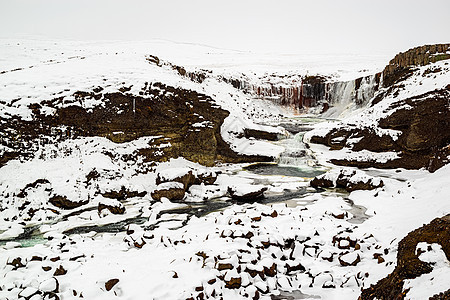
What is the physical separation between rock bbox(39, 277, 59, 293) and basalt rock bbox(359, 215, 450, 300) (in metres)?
5.41

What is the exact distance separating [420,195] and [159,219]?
27.5ft

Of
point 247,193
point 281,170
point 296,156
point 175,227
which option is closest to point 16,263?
point 175,227

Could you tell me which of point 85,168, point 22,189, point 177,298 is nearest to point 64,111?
point 85,168

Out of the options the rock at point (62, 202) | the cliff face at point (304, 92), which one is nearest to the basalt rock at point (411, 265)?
the rock at point (62, 202)

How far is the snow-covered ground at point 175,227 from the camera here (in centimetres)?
493

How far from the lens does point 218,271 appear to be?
16.8 feet

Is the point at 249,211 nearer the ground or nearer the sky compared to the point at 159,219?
nearer the sky

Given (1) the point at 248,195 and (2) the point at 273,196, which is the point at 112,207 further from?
(2) the point at 273,196

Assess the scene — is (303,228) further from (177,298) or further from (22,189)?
(22,189)

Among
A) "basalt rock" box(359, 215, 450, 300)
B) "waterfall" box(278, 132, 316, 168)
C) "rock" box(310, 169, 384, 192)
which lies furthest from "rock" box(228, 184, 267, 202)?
"basalt rock" box(359, 215, 450, 300)

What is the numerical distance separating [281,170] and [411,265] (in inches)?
499

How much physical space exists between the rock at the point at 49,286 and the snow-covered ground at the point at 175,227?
0.08 ft

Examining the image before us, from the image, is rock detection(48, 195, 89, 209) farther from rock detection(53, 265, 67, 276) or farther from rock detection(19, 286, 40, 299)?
rock detection(19, 286, 40, 299)

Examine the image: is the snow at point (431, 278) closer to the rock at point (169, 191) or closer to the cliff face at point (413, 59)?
the rock at point (169, 191)
